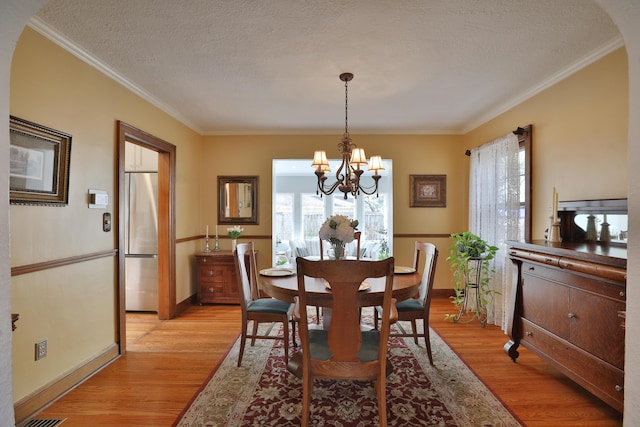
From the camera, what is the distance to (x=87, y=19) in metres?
2.04

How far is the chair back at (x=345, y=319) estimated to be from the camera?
1716mm

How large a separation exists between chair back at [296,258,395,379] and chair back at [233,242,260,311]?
3.17ft

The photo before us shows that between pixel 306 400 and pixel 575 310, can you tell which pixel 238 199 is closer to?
pixel 306 400

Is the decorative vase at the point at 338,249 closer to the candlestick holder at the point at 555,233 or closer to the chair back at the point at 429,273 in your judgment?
the chair back at the point at 429,273

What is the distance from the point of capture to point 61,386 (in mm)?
2252

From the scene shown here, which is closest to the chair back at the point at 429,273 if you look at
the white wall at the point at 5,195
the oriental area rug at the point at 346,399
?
the oriental area rug at the point at 346,399

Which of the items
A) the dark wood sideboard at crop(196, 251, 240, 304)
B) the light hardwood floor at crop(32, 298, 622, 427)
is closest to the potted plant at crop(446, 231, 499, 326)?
the light hardwood floor at crop(32, 298, 622, 427)

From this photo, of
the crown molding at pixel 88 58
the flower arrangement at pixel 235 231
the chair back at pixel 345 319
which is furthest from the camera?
the flower arrangement at pixel 235 231

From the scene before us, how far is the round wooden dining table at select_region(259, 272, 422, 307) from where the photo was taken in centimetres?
208

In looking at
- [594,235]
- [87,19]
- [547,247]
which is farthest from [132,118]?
[594,235]

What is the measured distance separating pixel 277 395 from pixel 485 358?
1833 millimetres

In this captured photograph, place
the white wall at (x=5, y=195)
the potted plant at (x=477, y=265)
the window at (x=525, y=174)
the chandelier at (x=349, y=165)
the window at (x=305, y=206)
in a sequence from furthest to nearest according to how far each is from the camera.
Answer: the window at (x=305, y=206) → the potted plant at (x=477, y=265) → the window at (x=525, y=174) → the chandelier at (x=349, y=165) → the white wall at (x=5, y=195)

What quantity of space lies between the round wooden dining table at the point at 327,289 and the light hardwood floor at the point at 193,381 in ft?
2.98

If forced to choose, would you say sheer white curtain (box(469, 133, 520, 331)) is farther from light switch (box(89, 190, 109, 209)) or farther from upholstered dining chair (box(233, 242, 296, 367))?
light switch (box(89, 190, 109, 209))
